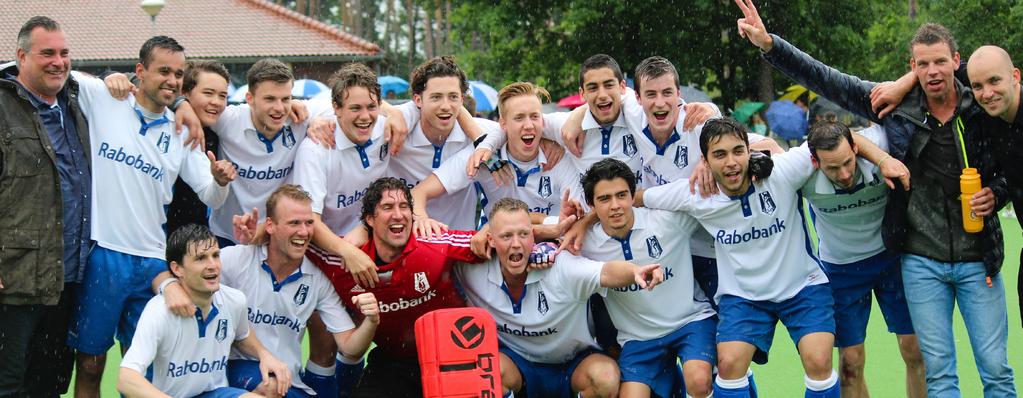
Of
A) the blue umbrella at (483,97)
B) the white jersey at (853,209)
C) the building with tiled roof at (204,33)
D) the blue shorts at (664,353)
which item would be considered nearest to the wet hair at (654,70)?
the white jersey at (853,209)

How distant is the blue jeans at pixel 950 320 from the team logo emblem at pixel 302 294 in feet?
9.58

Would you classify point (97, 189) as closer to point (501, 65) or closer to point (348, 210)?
point (348, 210)

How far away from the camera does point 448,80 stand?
5.73 meters

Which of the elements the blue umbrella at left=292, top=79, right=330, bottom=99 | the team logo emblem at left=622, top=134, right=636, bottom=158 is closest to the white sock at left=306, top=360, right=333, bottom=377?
→ the team logo emblem at left=622, top=134, right=636, bottom=158

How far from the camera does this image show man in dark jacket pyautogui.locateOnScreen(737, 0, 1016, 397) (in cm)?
480

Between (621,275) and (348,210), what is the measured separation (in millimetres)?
1632

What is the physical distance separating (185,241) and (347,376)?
1360 mm

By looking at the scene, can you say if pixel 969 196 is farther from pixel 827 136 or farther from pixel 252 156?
pixel 252 156

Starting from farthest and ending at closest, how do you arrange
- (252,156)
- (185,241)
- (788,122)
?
1. (788,122)
2. (252,156)
3. (185,241)

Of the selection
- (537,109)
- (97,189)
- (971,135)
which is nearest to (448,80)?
(537,109)

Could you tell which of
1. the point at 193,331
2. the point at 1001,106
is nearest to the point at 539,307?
the point at 193,331

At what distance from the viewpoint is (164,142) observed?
513 centimetres

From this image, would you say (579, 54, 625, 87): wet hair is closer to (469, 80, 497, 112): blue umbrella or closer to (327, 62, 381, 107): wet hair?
(327, 62, 381, 107): wet hair

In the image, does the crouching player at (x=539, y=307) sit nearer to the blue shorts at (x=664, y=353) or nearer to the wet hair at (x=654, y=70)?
the blue shorts at (x=664, y=353)
